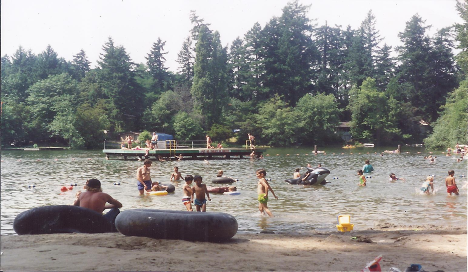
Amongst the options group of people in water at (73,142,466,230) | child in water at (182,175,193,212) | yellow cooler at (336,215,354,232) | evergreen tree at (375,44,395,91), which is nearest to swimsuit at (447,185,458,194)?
group of people in water at (73,142,466,230)

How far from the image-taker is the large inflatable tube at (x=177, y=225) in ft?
29.1

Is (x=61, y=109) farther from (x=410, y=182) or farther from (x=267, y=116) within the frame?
(x=410, y=182)

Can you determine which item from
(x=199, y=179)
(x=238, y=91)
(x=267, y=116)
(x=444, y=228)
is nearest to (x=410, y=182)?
(x=444, y=228)

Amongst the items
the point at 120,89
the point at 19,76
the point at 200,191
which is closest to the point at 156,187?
the point at 200,191

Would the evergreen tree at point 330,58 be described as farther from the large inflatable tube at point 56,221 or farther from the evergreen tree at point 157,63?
the large inflatable tube at point 56,221

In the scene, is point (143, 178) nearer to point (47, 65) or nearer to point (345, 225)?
point (345, 225)

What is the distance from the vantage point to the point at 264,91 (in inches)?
2982

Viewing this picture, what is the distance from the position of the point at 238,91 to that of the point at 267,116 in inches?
520

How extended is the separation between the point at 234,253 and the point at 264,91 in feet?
225

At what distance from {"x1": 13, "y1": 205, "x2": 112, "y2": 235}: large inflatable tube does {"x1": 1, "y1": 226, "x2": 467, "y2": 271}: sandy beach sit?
39 centimetres

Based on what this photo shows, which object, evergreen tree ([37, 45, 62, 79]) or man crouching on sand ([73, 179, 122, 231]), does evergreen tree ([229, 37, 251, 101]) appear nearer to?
evergreen tree ([37, 45, 62, 79])

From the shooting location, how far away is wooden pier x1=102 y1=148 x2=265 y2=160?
39.4 meters

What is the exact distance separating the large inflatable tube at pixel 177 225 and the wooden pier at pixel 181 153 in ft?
97.1

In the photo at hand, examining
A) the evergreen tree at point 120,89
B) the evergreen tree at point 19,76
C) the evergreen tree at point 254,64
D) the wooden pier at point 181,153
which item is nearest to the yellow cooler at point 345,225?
the wooden pier at point 181,153
